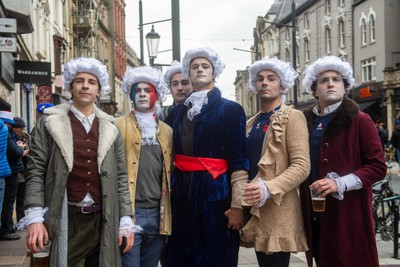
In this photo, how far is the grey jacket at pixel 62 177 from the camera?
10.9ft

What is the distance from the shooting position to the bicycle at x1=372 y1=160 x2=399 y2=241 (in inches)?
292

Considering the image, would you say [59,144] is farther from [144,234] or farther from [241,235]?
[241,235]

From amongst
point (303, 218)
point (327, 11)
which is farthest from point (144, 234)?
point (327, 11)

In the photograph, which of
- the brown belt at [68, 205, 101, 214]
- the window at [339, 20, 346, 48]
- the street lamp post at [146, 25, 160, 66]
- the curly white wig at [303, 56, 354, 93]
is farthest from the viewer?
the window at [339, 20, 346, 48]

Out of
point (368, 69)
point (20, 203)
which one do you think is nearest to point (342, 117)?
point (20, 203)

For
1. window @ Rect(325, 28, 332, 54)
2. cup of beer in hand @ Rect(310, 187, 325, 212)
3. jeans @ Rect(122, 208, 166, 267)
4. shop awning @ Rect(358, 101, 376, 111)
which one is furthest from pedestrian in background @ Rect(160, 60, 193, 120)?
window @ Rect(325, 28, 332, 54)

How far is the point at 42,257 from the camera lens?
124 inches

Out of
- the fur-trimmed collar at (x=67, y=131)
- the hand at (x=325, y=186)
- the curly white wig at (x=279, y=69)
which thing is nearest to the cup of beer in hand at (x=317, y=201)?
the hand at (x=325, y=186)

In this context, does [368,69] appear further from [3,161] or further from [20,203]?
[3,161]

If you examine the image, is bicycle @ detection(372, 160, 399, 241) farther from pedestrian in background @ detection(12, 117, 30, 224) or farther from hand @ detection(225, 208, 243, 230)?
pedestrian in background @ detection(12, 117, 30, 224)

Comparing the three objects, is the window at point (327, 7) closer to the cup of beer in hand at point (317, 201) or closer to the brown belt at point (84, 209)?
the cup of beer in hand at point (317, 201)

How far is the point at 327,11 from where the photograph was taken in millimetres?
40219

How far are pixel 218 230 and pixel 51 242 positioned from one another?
120 cm

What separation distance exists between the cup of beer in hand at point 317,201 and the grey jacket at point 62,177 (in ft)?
4.09
